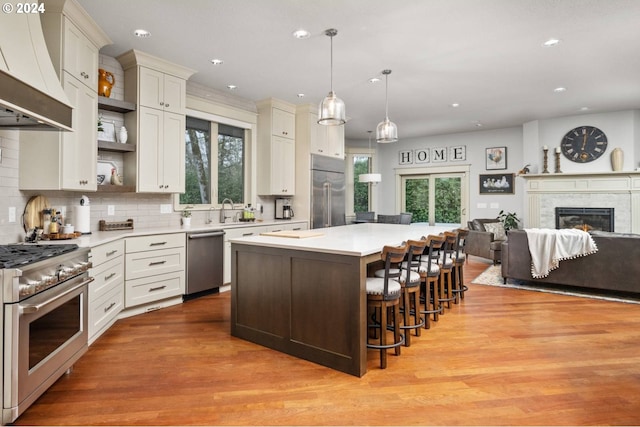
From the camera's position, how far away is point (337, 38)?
3.67 meters

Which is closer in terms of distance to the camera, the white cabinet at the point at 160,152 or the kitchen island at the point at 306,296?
the kitchen island at the point at 306,296

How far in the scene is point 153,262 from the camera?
387 centimetres

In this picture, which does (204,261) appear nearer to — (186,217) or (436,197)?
(186,217)

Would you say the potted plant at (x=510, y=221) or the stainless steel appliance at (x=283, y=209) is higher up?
the stainless steel appliance at (x=283, y=209)

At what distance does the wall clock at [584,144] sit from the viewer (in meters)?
6.93

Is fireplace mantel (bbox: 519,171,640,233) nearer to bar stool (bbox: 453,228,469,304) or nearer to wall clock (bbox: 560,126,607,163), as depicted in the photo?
wall clock (bbox: 560,126,607,163)

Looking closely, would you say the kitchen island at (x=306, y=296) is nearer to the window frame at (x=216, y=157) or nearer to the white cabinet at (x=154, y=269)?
the white cabinet at (x=154, y=269)

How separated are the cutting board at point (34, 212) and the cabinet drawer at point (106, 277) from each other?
25.2 inches

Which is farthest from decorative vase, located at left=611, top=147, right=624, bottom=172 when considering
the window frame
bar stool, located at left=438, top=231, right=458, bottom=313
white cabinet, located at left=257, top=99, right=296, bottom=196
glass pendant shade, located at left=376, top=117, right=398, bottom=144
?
the window frame

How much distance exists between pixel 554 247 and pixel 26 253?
211 inches

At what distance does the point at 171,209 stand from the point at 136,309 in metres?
1.39

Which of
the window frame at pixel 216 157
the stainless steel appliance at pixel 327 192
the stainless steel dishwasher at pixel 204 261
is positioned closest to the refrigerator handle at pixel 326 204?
the stainless steel appliance at pixel 327 192

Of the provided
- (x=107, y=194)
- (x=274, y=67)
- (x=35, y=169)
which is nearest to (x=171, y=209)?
(x=107, y=194)

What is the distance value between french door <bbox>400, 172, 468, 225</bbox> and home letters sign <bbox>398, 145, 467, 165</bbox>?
351 millimetres
